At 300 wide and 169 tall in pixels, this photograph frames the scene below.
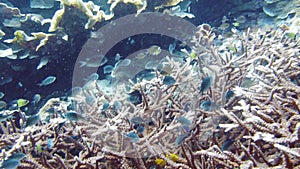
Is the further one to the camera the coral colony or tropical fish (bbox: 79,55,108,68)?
tropical fish (bbox: 79,55,108,68)

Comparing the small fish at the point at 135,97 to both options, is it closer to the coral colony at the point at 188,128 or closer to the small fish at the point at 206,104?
the coral colony at the point at 188,128

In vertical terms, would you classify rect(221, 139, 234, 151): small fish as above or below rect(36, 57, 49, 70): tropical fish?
below

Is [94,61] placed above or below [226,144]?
above

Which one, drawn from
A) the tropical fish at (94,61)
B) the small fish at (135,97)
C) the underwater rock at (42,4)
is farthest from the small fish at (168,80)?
the underwater rock at (42,4)

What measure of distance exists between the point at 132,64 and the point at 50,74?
1801mm

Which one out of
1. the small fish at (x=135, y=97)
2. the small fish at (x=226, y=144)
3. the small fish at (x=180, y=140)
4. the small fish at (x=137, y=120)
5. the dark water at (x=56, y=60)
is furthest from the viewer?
the dark water at (x=56, y=60)

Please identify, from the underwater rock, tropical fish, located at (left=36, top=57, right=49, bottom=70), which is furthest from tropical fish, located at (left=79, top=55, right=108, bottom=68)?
the underwater rock

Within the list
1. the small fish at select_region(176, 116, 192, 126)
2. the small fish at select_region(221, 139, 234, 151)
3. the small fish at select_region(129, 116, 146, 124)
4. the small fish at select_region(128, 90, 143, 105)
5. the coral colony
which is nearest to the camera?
the coral colony

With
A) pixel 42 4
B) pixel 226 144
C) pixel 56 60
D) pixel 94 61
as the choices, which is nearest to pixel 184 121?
pixel 226 144

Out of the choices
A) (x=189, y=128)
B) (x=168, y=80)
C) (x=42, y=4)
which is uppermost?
(x=42, y=4)

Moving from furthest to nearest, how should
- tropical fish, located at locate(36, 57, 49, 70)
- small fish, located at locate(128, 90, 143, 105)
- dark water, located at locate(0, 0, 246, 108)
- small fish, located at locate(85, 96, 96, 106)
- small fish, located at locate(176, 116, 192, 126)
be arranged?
1. dark water, located at locate(0, 0, 246, 108)
2. tropical fish, located at locate(36, 57, 49, 70)
3. small fish, located at locate(85, 96, 96, 106)
4. small fish, located at locate(128, 90, 143, 105)
5. small fish, located at locate(176, 116, 192, 126)

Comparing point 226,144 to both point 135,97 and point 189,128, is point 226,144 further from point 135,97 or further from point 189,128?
point 135,97

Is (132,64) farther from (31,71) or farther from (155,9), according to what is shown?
(31,71)

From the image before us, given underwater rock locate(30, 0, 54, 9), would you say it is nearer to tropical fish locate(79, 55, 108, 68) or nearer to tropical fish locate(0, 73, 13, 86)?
tropical fish locate(0, 73, 13, 86)
